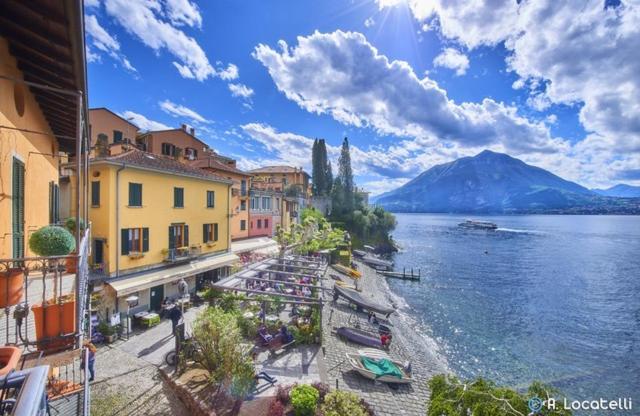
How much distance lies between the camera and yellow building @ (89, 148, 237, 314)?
16.9 metres

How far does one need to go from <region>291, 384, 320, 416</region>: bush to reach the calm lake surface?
16.0 metres

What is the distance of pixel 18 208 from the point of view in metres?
6.49

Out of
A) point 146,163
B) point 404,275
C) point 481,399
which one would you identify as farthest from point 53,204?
point 404,275

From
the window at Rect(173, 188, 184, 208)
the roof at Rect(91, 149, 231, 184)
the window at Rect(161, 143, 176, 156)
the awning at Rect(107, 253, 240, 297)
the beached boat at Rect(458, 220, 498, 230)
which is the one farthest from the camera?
the beached boat at Rect(458, 220, 498, 230)

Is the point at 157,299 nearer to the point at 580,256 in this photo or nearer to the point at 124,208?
the point at 124,208

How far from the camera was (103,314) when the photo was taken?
15719 millimetres

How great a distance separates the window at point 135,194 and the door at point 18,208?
1219 cm

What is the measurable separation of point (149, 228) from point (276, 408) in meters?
14.4

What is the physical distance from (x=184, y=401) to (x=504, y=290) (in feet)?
140

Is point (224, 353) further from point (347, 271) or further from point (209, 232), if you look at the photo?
point (347, 271)

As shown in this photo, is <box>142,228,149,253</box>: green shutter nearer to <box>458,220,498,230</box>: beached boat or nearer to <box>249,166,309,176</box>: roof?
<box>249,166,309,176</box>: roof

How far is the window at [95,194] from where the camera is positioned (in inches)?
676

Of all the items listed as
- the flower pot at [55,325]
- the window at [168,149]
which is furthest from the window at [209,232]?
the flower pot at [55,325]

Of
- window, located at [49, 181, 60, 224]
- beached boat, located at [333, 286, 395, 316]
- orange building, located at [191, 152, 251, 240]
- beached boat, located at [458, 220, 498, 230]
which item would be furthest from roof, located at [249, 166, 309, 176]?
beached boat, located at [458, 220, 498, 230]
